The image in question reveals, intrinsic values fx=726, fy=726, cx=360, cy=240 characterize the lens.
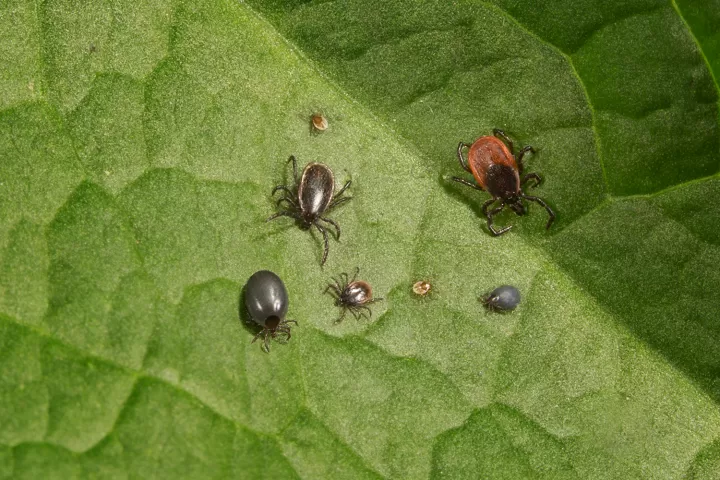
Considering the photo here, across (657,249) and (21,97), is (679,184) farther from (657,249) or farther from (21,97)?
(21,97)

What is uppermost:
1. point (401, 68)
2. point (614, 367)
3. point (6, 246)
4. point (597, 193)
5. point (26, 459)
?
point (401, 68)

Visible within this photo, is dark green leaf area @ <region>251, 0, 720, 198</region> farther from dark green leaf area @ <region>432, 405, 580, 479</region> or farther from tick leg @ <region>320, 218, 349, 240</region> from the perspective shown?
dark green leaf area @ <region>432, 405, 580, 479</region>

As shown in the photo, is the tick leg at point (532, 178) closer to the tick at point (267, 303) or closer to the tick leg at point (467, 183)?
the tick leg at point (467, 183)

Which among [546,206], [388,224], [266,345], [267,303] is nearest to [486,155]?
[546,206]

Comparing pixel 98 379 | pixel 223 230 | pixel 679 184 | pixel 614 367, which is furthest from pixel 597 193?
pixel 98 379

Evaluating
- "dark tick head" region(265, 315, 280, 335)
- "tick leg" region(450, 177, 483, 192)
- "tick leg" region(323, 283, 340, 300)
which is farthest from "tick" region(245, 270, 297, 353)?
"tick leg" region(450, 177, 483, 192)

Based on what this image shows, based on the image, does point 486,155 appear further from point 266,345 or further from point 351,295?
point 266,345

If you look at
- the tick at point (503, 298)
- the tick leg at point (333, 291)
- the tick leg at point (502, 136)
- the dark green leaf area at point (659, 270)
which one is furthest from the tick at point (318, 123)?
the dark green leaf area at point (659, 270)
